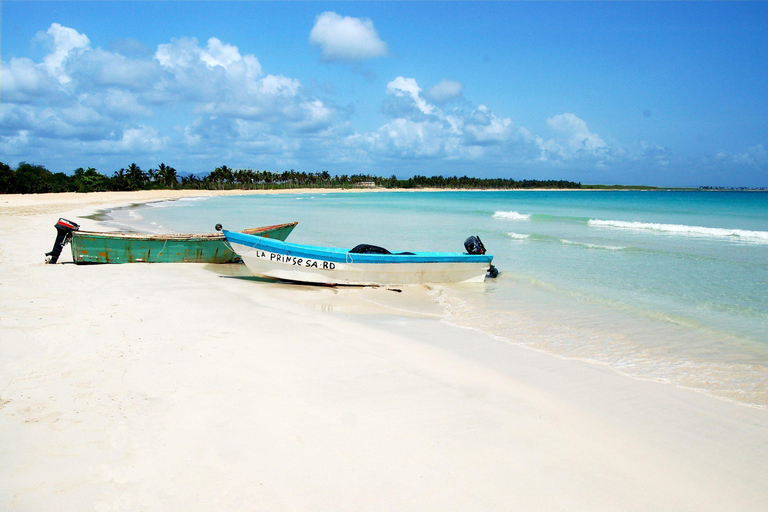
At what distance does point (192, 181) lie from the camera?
343 feet

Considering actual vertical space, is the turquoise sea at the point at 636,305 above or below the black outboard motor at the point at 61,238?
below

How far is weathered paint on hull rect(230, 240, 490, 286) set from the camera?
10.2 metres

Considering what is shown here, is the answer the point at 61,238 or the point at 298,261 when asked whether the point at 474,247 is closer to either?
the point at 298,261

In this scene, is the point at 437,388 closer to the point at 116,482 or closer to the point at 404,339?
the point at 404,339

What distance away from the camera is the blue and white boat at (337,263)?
1016 centimetres

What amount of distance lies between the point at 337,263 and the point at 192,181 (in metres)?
104

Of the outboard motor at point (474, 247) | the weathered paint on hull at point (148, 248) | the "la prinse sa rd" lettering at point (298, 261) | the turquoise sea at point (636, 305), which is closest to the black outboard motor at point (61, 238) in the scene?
the weathered paint on hull at point (148, 248)

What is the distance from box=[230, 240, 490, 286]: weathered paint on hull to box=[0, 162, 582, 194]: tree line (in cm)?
5614

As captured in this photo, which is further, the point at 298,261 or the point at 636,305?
the point at 298,261

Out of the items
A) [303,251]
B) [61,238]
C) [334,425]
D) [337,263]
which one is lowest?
[334,425]

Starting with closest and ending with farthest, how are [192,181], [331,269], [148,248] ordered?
[331,269]
[148,248]
[192,181]

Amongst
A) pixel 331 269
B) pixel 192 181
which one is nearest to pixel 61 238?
pixel 331 269

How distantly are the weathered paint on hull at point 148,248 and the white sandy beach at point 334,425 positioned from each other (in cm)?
483

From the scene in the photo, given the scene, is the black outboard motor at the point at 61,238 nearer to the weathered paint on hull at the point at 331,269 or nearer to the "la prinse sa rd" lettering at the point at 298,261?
the weathered paint on hull at the point at 331,269
